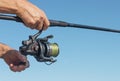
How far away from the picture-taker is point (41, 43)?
1168 cm

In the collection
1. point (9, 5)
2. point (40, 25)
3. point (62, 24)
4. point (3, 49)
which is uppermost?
point (9, 5)

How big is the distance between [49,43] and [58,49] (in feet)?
0.98

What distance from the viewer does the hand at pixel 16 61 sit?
37.4 feet

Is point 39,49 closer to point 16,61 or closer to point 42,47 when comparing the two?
point 42,47

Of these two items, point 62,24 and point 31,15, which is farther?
point 62,24

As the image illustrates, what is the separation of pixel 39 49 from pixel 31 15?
1796 mm

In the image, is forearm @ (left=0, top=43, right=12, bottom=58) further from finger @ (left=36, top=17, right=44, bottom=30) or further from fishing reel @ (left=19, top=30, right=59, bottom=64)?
finger @ (left=36, top=17, right=44, bottom=30)

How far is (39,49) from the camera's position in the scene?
1155 centimetres

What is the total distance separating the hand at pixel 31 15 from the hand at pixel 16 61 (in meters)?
1.48

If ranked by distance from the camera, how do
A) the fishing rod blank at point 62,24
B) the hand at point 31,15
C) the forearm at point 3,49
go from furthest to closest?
the forearm at point 3,49 < the fishing rod blank at point 62,24 < the hand at point 31,15

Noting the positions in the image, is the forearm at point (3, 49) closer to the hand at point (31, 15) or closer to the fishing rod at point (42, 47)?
the fishing rod at point (42, 47)

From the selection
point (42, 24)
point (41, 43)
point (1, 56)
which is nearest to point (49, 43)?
point (41, 43)

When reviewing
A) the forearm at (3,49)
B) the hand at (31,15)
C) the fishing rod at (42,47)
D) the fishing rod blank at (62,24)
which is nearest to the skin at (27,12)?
the hand at (31,15)

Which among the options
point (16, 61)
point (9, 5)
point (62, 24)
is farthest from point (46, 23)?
point (16, 61)
